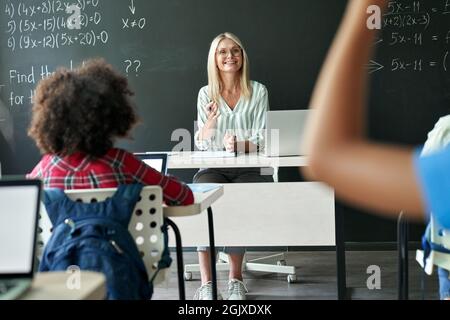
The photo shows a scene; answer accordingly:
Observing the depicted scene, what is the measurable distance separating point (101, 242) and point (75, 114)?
42cm

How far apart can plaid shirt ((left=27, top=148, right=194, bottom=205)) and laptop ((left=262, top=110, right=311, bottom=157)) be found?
4.16 feet

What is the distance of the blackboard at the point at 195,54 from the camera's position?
13.2ft

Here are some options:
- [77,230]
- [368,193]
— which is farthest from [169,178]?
[368,193]

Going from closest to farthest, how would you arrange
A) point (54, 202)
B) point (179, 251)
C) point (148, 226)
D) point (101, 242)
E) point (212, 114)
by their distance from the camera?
1. point (101, 242)
2. point (54, 202)
3. point (148, 226)
4. point (179, 251)
5. point (212, 114)

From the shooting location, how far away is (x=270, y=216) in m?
3.00

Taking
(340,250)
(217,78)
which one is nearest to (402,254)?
(340,250)

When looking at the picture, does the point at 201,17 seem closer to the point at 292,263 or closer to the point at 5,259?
the point at 292,263

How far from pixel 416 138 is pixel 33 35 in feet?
8.89

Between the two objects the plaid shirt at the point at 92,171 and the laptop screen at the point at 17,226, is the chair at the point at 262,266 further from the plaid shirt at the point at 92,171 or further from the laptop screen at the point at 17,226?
the laptop screen at the point at 17,226

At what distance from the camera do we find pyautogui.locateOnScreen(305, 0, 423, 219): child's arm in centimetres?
32

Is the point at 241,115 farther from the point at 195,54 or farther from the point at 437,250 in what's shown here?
the point at 437,250

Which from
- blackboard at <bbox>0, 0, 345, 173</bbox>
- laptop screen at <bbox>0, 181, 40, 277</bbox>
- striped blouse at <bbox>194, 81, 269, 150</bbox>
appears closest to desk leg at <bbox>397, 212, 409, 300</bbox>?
striped blouse at <bbox>194, 81, 269, 150</bbox>

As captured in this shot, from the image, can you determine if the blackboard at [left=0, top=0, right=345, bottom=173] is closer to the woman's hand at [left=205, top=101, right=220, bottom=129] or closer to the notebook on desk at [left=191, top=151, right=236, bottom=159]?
the woman's hand at [left=205, top=101, right=220, bottom=129]
